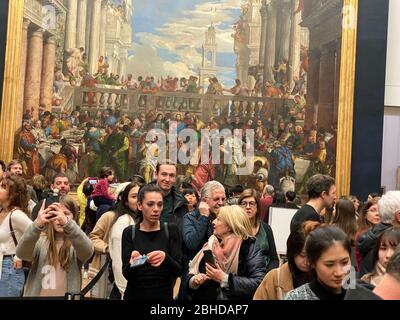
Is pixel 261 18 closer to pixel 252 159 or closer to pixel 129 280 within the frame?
pixel 252 159

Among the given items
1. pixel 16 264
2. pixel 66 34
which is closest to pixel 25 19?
pixel 66 34

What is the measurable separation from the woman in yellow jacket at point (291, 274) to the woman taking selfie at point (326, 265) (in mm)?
461

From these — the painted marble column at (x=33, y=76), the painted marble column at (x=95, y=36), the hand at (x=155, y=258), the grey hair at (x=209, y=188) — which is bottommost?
the hand at (x=155, y=258)

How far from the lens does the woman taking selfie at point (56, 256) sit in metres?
4.54

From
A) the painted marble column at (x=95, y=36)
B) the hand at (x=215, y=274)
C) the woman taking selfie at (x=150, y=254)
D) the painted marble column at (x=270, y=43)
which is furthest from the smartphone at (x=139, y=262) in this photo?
the painted marble column at (x=270, y=43)

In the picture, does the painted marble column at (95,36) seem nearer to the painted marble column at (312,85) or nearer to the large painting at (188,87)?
the large painting at (188,87)

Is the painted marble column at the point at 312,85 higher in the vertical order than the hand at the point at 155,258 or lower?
higher

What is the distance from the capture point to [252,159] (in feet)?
57.5

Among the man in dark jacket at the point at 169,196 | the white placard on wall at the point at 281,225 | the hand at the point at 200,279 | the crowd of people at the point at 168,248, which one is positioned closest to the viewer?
the crowd of people at the point at 168,248

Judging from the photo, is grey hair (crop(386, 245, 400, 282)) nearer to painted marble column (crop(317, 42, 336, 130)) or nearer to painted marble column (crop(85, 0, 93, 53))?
painted marble column (crop(317, 42, 336, 130))

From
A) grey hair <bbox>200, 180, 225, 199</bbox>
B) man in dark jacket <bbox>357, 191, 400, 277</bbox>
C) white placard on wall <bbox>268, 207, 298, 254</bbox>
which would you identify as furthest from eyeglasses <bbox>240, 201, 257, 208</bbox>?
man in dark jacket <bbox>357, 191, 400, 277</bbox>

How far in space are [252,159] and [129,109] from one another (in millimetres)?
3360

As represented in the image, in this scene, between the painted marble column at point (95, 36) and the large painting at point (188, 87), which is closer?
the large painting at point (188, 87)

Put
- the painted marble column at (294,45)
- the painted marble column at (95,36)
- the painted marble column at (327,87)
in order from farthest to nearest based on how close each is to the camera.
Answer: the painted marble column at (294,45) < the painted marble column at (327,87) < the painted marble column at (95,36)
